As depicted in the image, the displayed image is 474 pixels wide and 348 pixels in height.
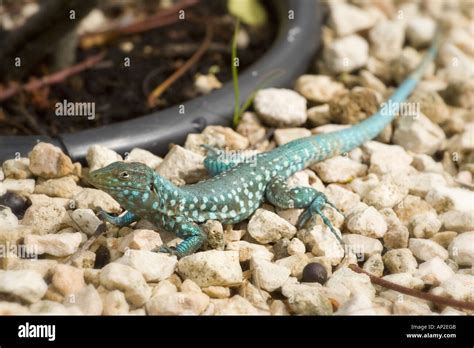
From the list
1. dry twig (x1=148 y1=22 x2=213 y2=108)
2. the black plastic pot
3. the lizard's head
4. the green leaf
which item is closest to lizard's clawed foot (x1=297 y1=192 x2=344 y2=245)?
the lizard's head

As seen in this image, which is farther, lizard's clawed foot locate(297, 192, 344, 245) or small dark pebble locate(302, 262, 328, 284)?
lizard's clawed foot locate(297, 192, 344, 245)

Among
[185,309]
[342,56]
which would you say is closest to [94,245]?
[185,309]

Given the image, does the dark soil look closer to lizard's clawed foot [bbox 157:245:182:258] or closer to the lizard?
the lizard

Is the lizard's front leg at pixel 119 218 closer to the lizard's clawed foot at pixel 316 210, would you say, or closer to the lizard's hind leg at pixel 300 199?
the lizard's hind leg at pixel 300 199

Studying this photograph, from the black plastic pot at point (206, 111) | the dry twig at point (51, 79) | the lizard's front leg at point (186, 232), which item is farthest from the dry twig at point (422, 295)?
the dry twig at point (51, 79)

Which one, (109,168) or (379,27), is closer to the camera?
(109,168)

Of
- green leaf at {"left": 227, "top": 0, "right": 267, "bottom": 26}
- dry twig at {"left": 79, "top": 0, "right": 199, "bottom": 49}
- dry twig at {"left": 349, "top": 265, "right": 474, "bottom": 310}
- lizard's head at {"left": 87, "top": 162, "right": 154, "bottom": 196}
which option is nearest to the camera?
dry twig at {"left": 349, "top": 265, "right": 474, "bottom": 310}

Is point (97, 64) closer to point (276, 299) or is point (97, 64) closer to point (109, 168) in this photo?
point (109, 168)
